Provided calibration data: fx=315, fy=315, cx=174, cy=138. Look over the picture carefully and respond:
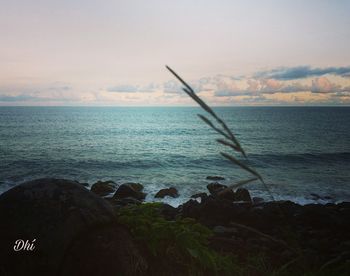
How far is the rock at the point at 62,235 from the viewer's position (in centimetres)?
357

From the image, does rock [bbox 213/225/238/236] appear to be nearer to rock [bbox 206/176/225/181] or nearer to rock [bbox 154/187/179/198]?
rock [bbox 154/187/179/198]

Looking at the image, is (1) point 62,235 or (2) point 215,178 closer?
(1) point 62,235

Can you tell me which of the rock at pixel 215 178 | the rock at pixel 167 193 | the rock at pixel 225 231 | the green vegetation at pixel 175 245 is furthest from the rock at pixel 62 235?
the rock at pixel 215 178

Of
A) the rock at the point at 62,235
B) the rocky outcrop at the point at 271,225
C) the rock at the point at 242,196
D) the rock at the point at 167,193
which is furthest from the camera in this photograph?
the rock at the point at 167,193

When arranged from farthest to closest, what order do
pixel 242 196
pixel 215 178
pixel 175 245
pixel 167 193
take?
pixel 215 178, pixel 167 193, pixel 242 196, pixel 175 245

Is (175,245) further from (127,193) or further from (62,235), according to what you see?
(127,193)

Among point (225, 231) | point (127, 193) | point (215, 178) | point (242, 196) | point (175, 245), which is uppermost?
point (175, 245)

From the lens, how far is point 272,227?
43.2 ft

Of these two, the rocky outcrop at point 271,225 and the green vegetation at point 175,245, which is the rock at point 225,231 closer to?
the rocky outcrop at point 271,225

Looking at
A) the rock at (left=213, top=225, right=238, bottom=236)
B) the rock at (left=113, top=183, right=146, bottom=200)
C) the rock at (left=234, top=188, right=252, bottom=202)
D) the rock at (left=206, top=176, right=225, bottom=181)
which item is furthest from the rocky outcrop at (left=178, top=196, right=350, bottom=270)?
the rock at (left=206, top=176, right=225, bottom=181)

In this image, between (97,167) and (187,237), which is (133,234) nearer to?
(187,237)

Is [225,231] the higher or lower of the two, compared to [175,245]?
lower

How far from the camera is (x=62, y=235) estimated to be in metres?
3.73

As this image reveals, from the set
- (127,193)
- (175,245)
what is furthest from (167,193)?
(175,245)
